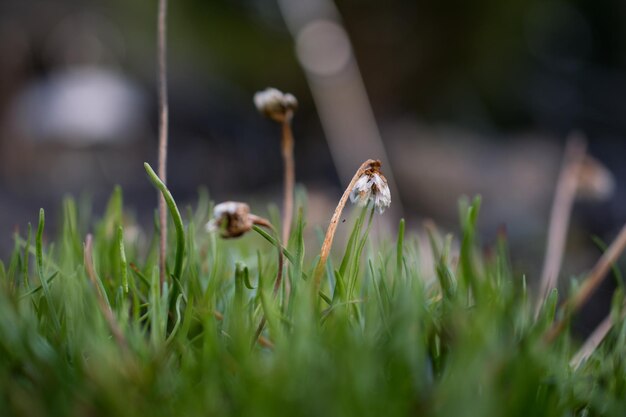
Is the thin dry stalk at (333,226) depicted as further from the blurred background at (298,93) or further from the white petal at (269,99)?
the blurred background at (298,93)

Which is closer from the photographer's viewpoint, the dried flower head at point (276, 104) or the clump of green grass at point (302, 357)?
the clump of green grass at point (302, 357)

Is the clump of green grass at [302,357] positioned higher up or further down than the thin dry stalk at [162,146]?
further down

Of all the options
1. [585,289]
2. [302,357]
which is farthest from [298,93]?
[302,357]

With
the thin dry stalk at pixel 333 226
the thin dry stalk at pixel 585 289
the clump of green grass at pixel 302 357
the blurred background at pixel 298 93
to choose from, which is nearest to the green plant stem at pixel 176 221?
the clump of green grass at pixel 302 357

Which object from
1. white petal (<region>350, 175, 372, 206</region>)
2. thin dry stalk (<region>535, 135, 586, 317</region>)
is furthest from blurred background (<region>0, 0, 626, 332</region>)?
white petal (<region>350, 175, 372, 206</region>)

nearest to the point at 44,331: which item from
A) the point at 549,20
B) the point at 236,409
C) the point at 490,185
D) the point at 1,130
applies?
the point at 236,409

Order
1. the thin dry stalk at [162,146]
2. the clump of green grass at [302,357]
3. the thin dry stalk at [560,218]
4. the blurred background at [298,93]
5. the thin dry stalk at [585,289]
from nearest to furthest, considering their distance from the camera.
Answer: the clump of green grass at [302,357] < the thin dry stalk at [585,289] < the thin dry stalk at [162,146] < the thin dry stalk at [560,218] < the blurred background at [298,93]

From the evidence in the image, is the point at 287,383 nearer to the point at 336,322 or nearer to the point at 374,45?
the point at 336,322

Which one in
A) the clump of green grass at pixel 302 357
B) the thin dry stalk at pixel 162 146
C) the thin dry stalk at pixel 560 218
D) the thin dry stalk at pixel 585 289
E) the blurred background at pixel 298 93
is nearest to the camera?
the clump of green grass at pixel 302 357
